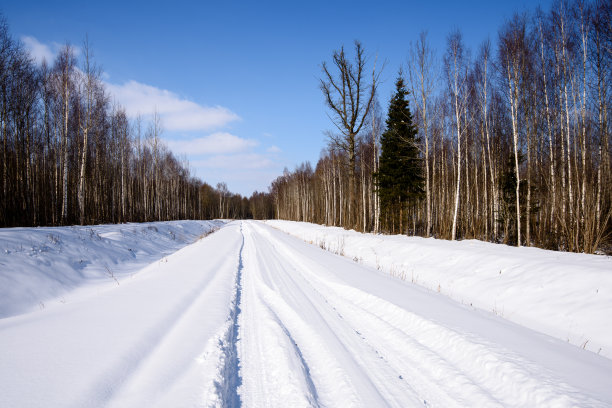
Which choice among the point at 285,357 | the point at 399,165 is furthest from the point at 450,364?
the point at 399,165

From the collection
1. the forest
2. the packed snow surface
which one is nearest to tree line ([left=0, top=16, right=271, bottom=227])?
the forest

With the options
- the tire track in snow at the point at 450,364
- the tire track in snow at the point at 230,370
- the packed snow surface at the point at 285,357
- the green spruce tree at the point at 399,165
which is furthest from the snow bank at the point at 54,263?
the green spruce tree at the point at 399,165

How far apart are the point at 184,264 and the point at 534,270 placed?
Answer: 9.20m

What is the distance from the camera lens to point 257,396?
2189 millimetres

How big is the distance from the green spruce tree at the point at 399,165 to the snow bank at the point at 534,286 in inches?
392

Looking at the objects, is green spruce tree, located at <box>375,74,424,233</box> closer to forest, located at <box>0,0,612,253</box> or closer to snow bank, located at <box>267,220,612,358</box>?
forest, located at <box>0,0,612,253</box>

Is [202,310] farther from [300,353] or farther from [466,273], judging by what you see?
[466,273]

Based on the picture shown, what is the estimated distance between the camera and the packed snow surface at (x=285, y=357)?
82.6 inches

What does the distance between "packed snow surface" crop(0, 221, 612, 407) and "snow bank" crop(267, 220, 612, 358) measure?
1.05 metres

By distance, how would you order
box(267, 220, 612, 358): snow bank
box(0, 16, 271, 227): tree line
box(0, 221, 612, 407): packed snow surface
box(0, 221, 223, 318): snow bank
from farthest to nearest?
1. box(0, 16, 271, 227): tree line
2. box(0, 221, 223, 318): snow bank
3. box(267, 220, 612, 358): snow bank
4. box(0, 221, 612, 407): packed snow surface

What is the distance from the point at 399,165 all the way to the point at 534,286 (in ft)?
44.0

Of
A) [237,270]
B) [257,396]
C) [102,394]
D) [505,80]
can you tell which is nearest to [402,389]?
[257,396]

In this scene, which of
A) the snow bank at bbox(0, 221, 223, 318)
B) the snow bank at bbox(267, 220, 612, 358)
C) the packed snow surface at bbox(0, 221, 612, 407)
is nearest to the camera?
the packed snow surface at bbox(0, 221, 612, 407)

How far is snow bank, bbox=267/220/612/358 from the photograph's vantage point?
388cm
